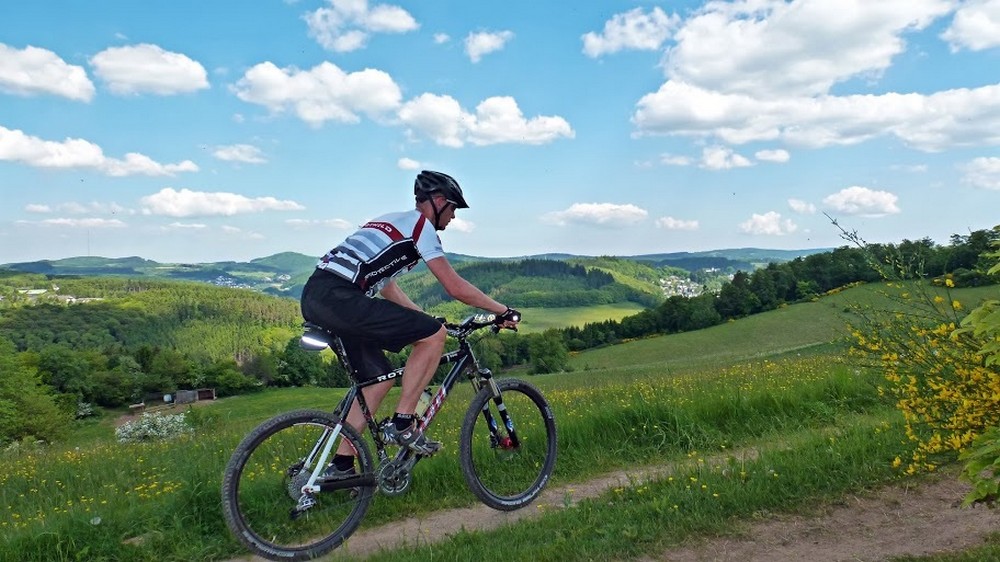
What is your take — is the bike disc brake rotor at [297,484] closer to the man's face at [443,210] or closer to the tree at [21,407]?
the man's face at [443,210]

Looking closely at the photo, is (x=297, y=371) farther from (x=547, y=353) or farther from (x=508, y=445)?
(x=508, y=445)

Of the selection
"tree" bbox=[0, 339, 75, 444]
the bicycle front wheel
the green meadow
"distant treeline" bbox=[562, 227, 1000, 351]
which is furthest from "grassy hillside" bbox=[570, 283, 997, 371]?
the bicycle front wheel

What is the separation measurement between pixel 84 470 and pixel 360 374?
476 centimetres

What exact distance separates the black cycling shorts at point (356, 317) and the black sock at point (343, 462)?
63 centimetres

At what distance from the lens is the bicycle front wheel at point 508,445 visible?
17.1 feet

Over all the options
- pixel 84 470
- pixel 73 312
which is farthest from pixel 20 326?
pixel 84 470

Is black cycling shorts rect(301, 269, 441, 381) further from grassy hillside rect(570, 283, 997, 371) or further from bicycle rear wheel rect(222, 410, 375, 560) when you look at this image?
grassy hillside rect(570, 283, 997, 371)

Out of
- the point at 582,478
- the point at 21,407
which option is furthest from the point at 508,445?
the point at 21,407

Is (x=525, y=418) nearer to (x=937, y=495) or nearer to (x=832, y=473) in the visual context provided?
(x=832, y=473)

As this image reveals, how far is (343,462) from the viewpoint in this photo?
4.81 metres

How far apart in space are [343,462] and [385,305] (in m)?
1.29

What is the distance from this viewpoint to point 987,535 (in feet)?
12.9

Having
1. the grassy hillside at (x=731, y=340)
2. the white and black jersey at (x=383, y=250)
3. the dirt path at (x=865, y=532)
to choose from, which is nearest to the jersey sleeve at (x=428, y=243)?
the white and black jersey at (x=383, y=250)

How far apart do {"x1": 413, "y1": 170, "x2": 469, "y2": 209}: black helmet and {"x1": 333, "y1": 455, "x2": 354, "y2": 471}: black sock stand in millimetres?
2134
